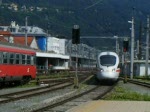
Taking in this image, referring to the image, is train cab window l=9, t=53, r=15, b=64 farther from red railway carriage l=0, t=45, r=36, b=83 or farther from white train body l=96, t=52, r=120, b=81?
white train body l=96, t=52, r=120, b=81

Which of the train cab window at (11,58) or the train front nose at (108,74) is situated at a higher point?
the train cab window at (11,58)

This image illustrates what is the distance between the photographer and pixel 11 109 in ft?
59.7

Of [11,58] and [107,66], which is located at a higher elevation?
[11,58]

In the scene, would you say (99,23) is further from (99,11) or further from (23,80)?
(23,80)

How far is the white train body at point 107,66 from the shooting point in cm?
4062

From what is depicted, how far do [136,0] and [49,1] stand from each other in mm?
41502

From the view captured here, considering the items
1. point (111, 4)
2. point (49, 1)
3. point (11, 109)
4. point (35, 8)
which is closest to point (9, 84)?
point (11, 109)

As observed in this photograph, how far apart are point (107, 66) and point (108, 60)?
2.63 feet

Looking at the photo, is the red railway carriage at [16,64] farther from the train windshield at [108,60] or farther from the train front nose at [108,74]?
the train windshield at [108,60]

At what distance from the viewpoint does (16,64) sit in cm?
3428

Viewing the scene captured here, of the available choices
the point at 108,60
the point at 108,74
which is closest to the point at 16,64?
the point at 108,74

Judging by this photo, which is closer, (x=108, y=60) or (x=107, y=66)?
(x=107, y=66)

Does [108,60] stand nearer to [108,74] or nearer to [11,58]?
[108,74]

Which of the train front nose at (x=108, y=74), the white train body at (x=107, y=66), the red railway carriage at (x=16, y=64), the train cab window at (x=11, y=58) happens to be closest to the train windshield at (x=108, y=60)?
the white train body at (x=107, y=66)
